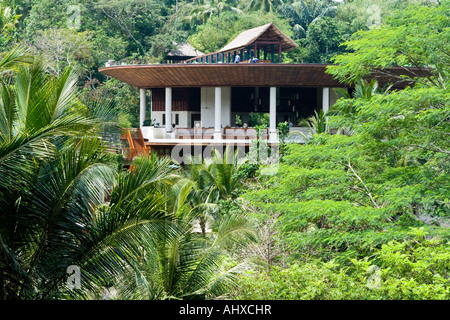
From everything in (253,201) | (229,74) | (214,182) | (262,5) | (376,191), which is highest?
(262,5)

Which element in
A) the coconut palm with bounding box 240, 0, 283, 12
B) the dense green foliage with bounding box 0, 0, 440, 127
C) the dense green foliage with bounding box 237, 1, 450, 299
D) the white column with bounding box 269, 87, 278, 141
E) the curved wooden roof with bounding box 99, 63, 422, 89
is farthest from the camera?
the coconut palm with bounding box 240, 0, 283, 12

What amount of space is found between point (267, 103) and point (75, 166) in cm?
3113

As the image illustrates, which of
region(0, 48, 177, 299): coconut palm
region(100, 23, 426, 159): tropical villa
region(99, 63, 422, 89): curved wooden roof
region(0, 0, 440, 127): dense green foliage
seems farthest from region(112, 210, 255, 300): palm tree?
region(0, 0, 440, 127): dense green foliage

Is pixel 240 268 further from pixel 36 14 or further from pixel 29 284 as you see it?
pixel 36 14

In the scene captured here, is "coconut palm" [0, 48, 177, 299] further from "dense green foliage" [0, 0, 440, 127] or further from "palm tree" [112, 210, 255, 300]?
"dense green foliage" [0, 0, 440, 127]

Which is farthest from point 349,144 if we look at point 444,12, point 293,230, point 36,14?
point 36,14

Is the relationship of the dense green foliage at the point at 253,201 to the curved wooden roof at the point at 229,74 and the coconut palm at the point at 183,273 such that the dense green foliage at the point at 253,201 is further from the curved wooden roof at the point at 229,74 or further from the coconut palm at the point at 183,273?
the curved wooden roof at the point at 229,74

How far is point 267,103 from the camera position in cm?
3850

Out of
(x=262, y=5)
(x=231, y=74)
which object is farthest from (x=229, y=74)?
(x=262, y=5)

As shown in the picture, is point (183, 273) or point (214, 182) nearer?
point (183, 273)

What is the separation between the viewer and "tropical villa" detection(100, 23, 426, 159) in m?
30.0

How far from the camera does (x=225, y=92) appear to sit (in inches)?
1403

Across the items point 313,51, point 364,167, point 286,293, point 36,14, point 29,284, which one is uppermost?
point 36,14

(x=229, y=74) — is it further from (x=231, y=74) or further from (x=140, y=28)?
(x=140, y=28)
